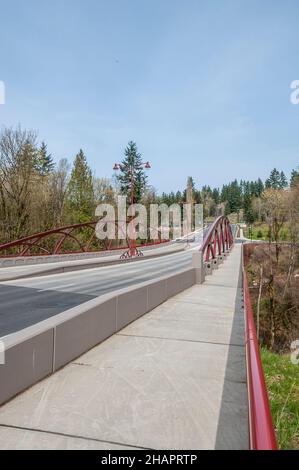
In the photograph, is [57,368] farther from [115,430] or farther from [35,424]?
[115,430]

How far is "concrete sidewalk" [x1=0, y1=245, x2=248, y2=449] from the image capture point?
365cm

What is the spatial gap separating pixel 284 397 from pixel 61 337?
22.9ft

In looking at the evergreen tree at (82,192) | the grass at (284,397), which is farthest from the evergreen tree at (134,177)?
the grass at (284,397)

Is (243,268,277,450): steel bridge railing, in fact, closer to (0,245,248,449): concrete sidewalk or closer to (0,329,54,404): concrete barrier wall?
(0,245,248,449): concrete sidewalk

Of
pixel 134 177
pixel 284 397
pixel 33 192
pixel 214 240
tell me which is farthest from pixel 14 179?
pixel 134 177

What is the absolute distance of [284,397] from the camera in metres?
10.0

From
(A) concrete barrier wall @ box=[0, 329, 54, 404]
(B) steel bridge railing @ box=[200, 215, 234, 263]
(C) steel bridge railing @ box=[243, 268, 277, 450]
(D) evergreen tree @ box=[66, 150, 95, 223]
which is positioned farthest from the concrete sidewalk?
(D) evergreen tree @ box=[66, 150, 95, 223]

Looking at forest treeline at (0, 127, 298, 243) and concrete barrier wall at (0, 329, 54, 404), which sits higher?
forest treeline at (0, 127, 298, 243)

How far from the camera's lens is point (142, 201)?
101125 mm

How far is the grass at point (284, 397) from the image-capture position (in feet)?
24.4

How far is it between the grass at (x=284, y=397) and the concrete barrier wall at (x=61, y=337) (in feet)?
12.1

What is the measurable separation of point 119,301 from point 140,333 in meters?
0.80

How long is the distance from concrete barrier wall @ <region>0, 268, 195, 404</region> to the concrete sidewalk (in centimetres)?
16

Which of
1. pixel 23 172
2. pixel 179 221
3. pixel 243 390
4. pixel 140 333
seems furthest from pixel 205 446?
pixel 179 221
